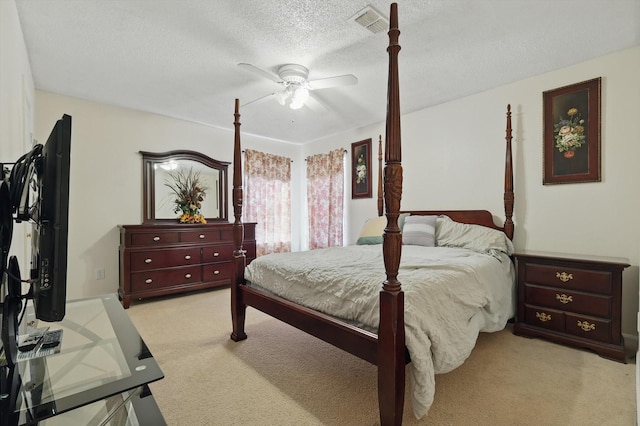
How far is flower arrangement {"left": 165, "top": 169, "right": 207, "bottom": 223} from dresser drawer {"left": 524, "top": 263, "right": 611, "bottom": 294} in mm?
3910

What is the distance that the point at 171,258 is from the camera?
3684mm

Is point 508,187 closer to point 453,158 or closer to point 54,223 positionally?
point 453,158

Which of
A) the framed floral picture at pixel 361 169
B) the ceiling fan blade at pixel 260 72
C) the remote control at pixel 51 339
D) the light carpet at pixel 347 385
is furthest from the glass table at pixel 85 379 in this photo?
the framed floral picture at pixel 361 169

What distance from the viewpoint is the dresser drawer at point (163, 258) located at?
3.46 m

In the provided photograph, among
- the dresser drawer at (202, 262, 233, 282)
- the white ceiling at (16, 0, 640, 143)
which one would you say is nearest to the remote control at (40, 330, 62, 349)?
the white ceiling at (16, 0, 640, 143)

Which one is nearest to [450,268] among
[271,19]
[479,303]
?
[479,303]

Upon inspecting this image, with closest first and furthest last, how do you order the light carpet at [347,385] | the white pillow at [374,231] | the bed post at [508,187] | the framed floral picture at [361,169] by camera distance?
the light carpet at [347,385]
the bed post at [508,187]
the white pillow at [374,231]
the framed floral picture at [361,169]

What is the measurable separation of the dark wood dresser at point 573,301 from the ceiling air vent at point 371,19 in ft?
7.29

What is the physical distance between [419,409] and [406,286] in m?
0.57

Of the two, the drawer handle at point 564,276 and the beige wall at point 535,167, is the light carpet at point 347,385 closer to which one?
the drawer handle at point 564,276

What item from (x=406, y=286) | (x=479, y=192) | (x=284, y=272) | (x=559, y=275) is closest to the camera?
(x=406, y=286)

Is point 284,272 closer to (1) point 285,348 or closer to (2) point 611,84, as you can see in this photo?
(1) point 285,348

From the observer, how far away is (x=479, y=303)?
1.93 meters

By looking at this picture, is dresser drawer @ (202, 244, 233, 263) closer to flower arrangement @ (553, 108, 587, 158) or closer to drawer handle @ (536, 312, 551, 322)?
drawer handle @ (536, 312, 551, 322)
